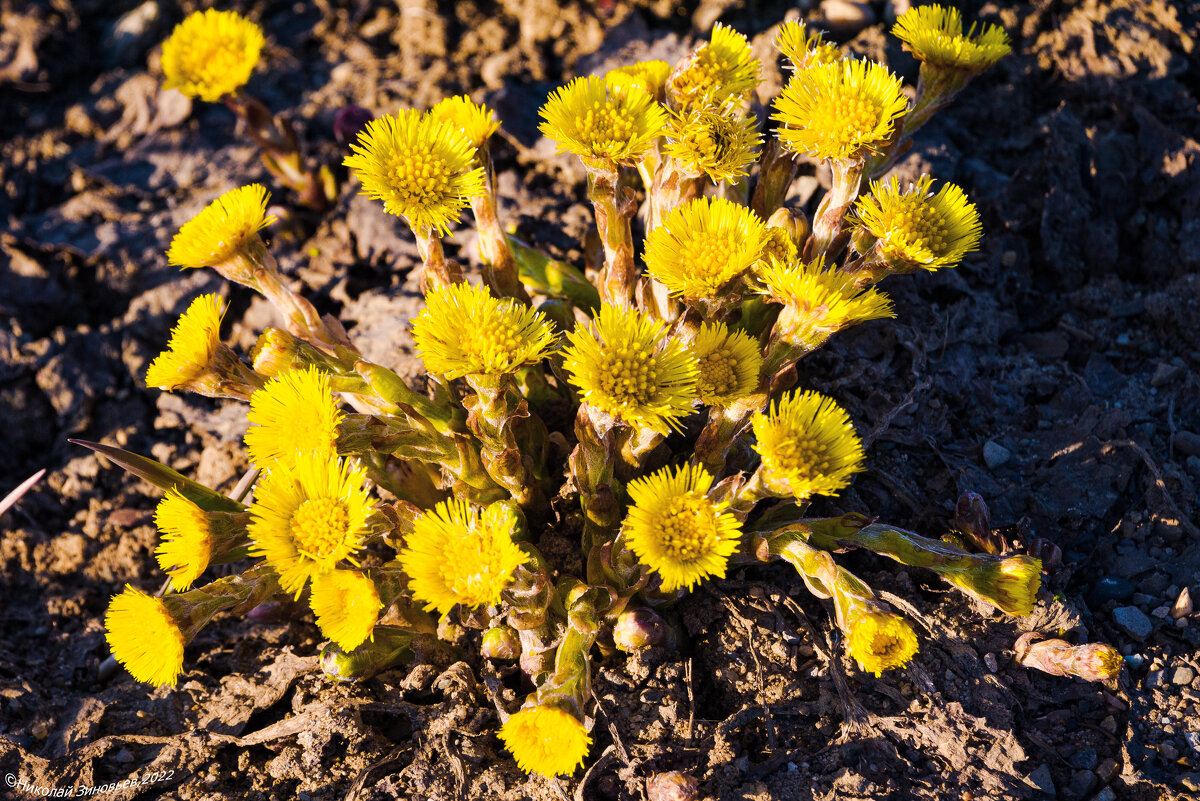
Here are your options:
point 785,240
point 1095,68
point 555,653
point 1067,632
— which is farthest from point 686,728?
point 1095,68

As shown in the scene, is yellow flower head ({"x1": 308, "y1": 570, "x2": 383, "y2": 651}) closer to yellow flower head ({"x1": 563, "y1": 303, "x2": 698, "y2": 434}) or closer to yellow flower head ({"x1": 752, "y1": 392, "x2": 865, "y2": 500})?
yellow flower head ({"x1": 563, "y1": 303, "x2": 698, "y2": 434})

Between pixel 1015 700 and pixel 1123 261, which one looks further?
pixel 1123 261

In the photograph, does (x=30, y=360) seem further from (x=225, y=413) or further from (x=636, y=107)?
(x=636, y=107)

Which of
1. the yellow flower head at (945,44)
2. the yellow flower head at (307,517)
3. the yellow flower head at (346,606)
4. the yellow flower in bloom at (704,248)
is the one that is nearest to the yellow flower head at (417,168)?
the yellow flower in bloom at (704,248)

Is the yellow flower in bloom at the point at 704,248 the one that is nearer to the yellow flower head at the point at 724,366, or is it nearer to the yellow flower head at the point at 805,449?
the yellow flower head at the point at 724,366

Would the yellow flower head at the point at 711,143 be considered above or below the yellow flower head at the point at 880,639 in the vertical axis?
above

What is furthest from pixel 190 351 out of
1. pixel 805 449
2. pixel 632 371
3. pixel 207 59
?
pixel 207 59

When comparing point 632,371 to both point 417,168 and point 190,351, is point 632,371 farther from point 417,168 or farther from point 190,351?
point 190,351
